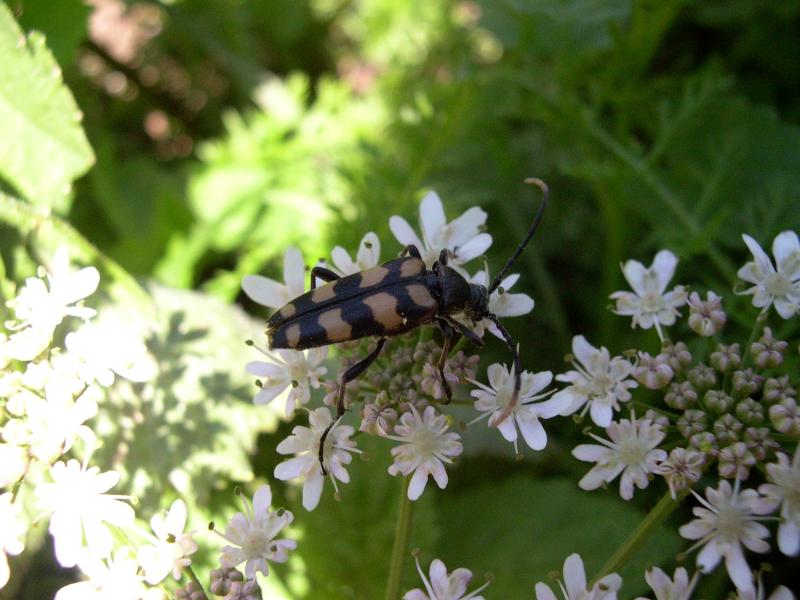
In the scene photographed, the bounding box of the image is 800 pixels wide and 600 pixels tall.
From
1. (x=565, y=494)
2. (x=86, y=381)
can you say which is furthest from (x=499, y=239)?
(x=86, y=381)

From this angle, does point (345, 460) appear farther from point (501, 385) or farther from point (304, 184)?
point (304, 184)

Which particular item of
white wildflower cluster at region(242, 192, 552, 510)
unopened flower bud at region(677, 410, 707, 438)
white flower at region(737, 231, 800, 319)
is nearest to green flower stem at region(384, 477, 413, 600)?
white wildflower cluster at region(242, 192, 552, 510)

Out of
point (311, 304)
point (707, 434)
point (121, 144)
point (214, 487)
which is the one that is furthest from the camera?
point (121, 144)

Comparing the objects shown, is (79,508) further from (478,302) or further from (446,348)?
(478,302)

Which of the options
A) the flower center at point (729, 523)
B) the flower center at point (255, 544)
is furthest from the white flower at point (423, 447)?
the flower center at point (729, 523)

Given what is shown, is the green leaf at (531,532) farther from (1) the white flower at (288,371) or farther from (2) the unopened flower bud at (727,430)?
(1) the white flower at (288,371)
